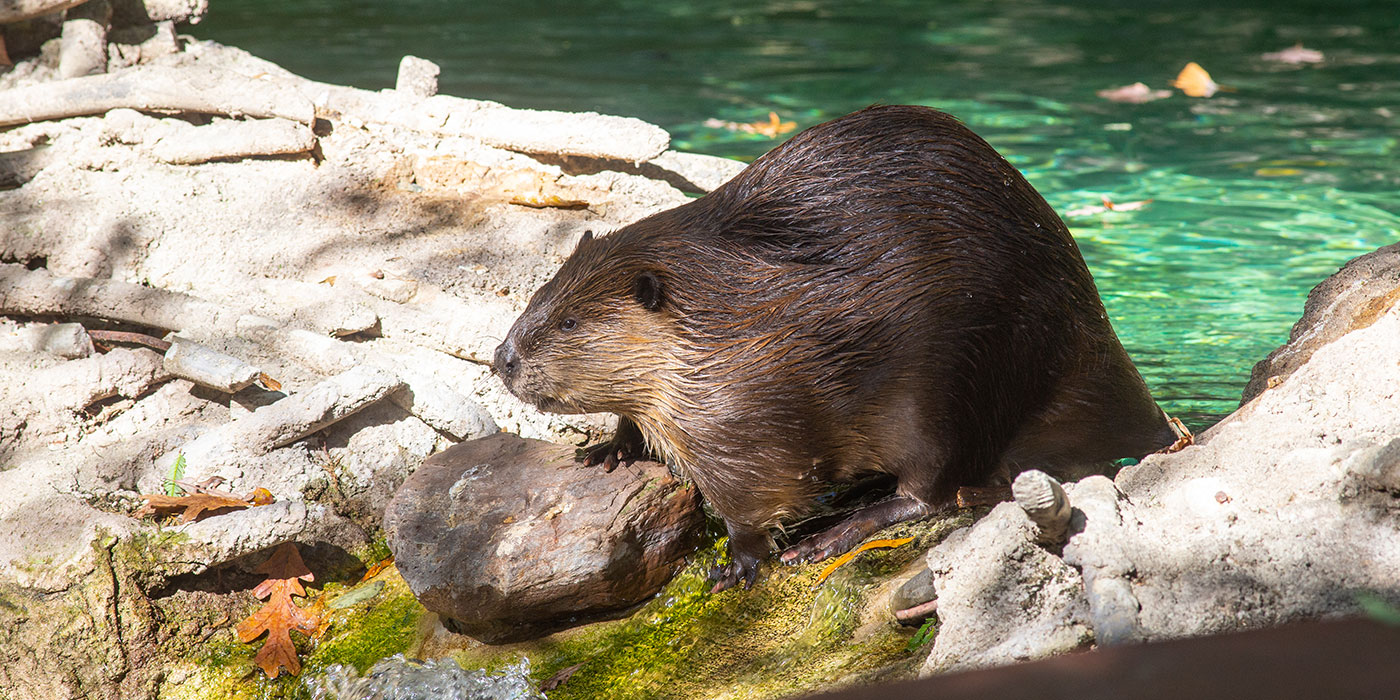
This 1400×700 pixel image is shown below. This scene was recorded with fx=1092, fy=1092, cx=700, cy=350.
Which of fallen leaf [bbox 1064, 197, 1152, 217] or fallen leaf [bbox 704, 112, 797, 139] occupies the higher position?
fallen leaf [bbox 1064, 197, 1152, 217]

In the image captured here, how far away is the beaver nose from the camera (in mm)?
3254

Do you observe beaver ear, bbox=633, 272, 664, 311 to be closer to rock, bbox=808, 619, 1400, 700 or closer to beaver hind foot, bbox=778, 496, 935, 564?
beaver hind foot, bbox=778, 496, 935, 564

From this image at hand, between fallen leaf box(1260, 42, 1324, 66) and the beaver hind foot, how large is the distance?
8071mm

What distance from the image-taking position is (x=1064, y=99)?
28.0 feet

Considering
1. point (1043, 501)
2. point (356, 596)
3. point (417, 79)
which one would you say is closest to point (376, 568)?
point (356, 596)

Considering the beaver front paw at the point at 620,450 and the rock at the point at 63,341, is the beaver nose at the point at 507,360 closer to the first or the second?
the beaver front paw at the point at 620,450

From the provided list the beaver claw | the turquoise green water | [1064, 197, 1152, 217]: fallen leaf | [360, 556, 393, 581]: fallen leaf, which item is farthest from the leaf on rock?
[1064, 197, 1152, 217]: fallen leaf

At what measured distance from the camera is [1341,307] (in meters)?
3.16

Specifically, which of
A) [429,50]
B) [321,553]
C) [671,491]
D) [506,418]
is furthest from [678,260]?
[429,50]

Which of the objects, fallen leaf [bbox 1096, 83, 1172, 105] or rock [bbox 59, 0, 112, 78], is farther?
fallen leaf [bbox 1096, 83, 1172, 105]

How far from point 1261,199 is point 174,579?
6.33 meters

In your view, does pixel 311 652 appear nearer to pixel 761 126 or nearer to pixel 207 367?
pixel 207 367

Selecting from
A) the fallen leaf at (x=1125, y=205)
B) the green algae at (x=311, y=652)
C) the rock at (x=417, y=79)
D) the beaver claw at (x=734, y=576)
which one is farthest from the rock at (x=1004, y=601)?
the fallen leaf at (x=1125, y=205)

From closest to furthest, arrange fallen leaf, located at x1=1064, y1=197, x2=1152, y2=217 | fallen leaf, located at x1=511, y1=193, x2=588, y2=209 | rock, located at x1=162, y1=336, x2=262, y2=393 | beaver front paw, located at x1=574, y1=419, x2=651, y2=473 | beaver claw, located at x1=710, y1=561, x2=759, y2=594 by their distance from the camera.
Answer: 1. beaver claw, located at x1=710, y1=561, x2=759, y2=594
2. beaver front paw, located at x1=574, y1=419, x2=651, y2=473
3. rock, located at x1=162, y1=336, x2=262, y2=393
4. fallen leaf, located at x1=511, y1=193, x2=588, y2=209
5. fallen leaf, located at x1=1064, y1=197, x2=1152, y2=217
